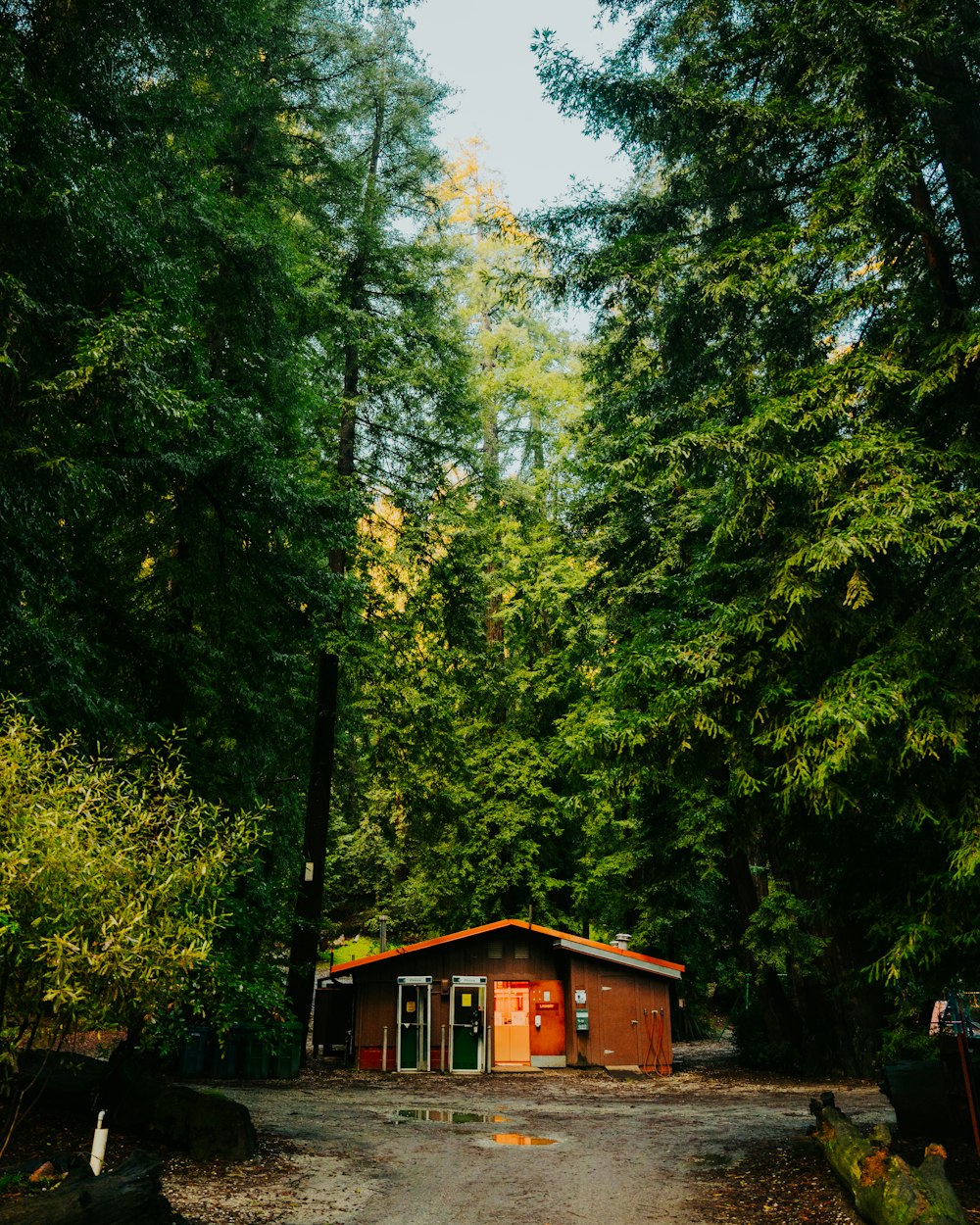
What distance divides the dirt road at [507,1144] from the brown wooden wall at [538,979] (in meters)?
1.99

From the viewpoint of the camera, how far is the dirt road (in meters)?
8.48

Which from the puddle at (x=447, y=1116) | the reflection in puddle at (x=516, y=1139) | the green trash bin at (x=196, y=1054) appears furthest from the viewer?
the green trash bin at (x=196, y=1054)

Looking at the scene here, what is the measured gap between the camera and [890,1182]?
292 inches

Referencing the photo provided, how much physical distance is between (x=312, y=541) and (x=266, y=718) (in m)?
3.24

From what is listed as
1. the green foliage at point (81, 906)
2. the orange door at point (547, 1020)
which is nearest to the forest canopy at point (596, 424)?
the green foliage at point (81, 906)

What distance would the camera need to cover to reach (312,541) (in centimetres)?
1360

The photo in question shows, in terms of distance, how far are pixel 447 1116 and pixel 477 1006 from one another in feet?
27.7

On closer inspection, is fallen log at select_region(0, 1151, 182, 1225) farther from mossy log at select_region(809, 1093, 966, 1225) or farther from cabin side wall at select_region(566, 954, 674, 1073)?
cabin side wall at select_region(566, 954, 674, 1073)

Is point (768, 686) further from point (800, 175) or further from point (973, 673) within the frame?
point (800, 175)

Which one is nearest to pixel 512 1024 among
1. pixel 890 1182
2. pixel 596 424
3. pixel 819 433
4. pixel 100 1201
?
pixel 596 424

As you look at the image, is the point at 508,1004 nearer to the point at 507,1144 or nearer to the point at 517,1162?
the point at 507,1144

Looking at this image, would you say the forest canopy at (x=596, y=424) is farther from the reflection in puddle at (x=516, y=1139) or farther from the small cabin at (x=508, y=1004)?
the reflection in puddle at (x=516, y=1139)

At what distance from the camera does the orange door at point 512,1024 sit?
75.7ft

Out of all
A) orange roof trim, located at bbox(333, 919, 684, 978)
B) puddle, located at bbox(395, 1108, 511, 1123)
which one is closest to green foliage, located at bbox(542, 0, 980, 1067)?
puddle, located at bbox(395, 1108, 511, 1123)
